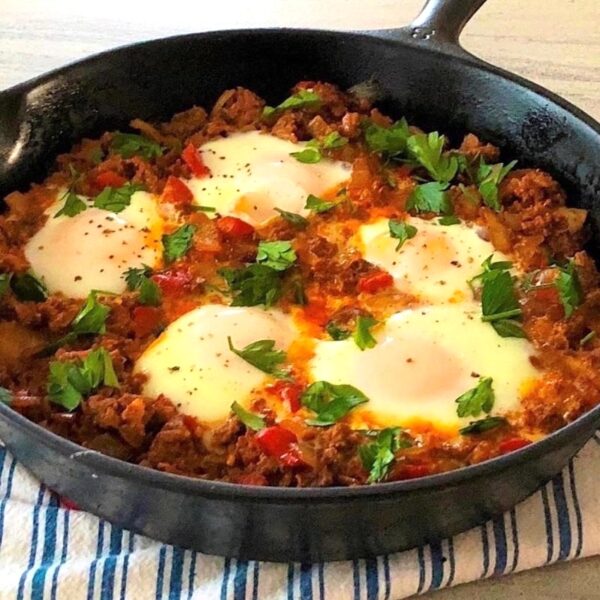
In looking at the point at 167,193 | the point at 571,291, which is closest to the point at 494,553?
the point at 571,291

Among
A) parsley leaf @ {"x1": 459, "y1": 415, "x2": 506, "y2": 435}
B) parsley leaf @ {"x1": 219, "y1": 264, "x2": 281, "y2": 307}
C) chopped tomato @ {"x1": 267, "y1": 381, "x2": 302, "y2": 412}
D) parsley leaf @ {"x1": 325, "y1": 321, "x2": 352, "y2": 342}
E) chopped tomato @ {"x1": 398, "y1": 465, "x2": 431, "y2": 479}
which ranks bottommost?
chopped tomato @ {"x1": 398, "y1": 465, "x2": 431, "y2": 479}

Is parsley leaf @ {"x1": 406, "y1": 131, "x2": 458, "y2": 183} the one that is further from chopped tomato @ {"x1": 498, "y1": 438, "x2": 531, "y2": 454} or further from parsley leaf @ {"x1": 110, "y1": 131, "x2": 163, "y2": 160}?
chopped tomato @ {"x1": 498, "y1": 438, "x2": 531, "y2": 454}

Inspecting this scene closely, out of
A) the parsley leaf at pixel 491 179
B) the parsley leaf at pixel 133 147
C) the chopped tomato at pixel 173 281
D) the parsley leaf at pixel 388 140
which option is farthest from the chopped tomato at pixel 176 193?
the parsley leaf at pixel 491 179

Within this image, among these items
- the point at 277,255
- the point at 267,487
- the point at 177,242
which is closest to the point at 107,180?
the point at 177,242

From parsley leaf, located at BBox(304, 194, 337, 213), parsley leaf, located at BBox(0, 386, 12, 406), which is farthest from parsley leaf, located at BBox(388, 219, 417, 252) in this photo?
parsley leaf, located at BBox(0, 386, 12, 406)

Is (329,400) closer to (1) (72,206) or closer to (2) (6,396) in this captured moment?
(2) (6,396)

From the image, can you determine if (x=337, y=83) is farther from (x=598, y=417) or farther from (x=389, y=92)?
(x=598, y=417)
